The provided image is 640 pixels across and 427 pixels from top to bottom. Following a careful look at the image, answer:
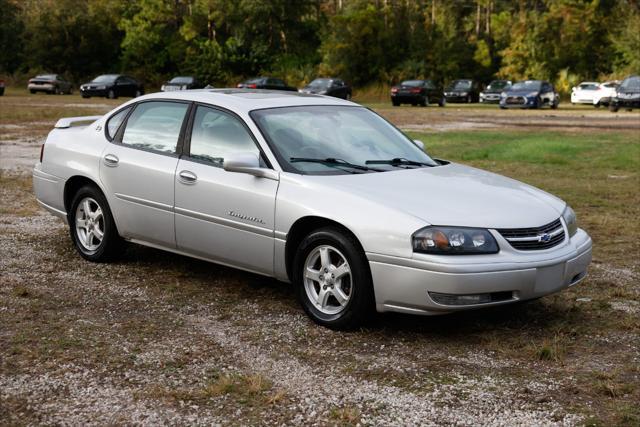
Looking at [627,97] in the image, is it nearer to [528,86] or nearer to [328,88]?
[528,86]

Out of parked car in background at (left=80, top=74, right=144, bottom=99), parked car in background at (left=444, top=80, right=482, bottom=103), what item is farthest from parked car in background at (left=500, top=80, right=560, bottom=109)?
parked car in background at (left=80, top=74, right=144, bottom=99)

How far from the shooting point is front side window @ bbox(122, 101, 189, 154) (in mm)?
6723

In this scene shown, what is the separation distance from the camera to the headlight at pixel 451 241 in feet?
16.9

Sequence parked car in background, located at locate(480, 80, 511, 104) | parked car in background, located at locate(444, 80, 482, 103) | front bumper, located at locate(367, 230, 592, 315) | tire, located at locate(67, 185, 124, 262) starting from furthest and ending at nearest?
parked car in background, located at locate(444, 80, 482, 103) < parked car in background, located at locate(480, 80, 511, 104) < tire, located at locate(67, 185, 124, 262) < front bumper, located at locate(367, 230, 592, 315)

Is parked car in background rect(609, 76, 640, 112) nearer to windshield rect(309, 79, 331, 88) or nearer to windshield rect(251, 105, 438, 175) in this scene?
windshield rect(309, 79, 331, 88)

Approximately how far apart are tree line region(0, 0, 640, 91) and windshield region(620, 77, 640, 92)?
18.7 m

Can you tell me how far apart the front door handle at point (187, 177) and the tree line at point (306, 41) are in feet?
182

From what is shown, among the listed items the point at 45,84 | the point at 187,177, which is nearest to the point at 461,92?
the point at 45,84

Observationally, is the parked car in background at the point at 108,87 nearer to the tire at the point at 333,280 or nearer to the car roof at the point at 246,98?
the car roof at the point at 246,98

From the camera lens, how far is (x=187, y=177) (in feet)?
20.9

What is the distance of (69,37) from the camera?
6756 cm

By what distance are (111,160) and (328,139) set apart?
1.83 m

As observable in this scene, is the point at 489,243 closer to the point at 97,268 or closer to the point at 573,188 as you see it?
the point at 97,268

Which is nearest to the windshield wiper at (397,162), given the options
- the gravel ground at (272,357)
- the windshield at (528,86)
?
the gravel ground at (272,357)
